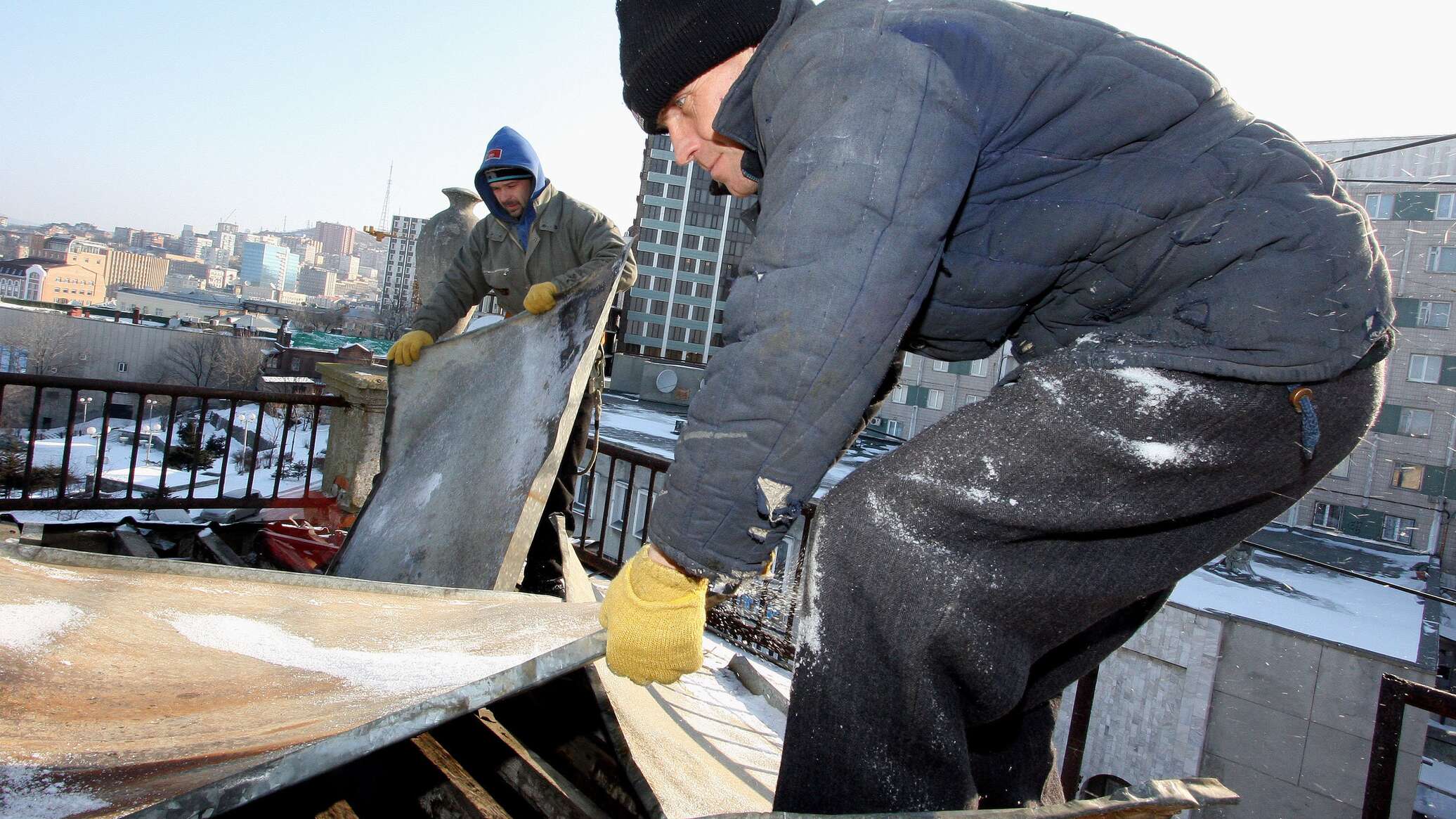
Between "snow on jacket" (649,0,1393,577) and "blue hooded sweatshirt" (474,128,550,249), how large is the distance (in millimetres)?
3576

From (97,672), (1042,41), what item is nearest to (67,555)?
(97,672)

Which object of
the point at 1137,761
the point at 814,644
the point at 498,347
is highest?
the point at 498,347

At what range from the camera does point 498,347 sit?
398cm

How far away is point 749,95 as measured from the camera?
133cm

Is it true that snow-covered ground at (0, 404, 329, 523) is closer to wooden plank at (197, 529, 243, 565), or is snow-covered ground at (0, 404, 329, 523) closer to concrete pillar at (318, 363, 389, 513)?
concrete pillar at (318, 363, 389, 513)

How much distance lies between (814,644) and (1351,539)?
28.6 meters

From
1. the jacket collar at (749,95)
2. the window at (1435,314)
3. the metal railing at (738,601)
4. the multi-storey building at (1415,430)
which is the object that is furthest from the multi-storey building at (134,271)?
the jacket collar at (749,95)

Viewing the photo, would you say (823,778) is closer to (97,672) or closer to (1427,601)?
(97,672)

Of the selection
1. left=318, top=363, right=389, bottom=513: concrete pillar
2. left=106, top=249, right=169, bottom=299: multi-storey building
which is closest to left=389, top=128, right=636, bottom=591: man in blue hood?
left=318, top=363, right=389, bottom=513: concrete pillar

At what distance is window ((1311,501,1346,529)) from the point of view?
1262 inches

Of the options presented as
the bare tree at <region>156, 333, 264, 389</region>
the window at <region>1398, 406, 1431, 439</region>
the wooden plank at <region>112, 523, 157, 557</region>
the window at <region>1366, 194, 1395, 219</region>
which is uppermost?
the window at <region>1366, 194, 1395, 219</region>

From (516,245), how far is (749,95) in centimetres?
378

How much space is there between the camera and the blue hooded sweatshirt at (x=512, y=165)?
4512 millimetres

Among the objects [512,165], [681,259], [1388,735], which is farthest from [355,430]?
[681,259]
